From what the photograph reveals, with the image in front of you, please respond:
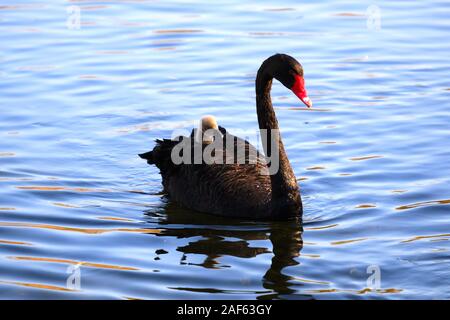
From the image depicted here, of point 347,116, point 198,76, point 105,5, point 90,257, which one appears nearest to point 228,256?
point 90,257

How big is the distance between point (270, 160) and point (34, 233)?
1784 millimetres

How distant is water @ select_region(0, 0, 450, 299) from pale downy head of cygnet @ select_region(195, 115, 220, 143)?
583 mm

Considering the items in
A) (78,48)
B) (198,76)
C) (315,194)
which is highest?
(78,48)

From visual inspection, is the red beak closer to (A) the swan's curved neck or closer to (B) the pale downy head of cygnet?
(A) the swan's curved neck

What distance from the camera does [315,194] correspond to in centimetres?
777

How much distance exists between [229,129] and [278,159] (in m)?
2.18

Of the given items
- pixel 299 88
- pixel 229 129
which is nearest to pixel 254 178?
pixel 299 88

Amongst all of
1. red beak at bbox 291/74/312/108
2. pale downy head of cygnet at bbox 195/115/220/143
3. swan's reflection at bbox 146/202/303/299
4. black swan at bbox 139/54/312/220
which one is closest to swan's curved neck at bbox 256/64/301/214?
black swan at bbox 139/54/312/220

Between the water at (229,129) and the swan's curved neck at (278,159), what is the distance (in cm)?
17

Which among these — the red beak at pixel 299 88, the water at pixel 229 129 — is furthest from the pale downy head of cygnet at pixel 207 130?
the red beak at pixel 299 88

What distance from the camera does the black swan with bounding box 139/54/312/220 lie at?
7164 millimetres

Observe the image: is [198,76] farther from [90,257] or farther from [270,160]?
[90,257]

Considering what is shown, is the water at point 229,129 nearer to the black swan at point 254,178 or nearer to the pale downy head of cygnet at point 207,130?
the black swan at point 254,178
